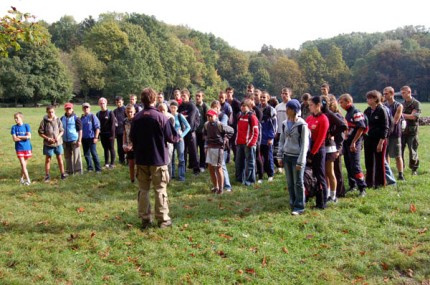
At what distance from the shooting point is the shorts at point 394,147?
9.16 m

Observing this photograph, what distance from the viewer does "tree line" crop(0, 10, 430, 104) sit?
55406mm

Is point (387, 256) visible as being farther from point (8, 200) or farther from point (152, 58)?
point (152, 58)

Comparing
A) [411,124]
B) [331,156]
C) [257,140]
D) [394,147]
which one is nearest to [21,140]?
[257,140]

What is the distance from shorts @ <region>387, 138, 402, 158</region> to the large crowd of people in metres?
0.02

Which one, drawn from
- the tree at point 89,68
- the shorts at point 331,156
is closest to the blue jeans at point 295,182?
the shorts at point 331,156

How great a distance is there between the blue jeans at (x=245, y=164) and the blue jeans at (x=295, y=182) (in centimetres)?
204

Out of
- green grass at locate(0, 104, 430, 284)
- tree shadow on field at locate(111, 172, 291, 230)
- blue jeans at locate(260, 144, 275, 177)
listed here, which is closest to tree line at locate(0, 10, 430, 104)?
blue jeans at locate(260, 144, 275, 177)

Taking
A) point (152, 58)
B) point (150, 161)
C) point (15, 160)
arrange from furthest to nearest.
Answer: point (152, 58) → point (15, 160) → point (150, 161)

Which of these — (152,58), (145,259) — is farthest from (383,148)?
(152,58)

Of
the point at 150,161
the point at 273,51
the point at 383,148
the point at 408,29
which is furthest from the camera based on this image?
the point at 273,51

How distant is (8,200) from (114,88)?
55.0m

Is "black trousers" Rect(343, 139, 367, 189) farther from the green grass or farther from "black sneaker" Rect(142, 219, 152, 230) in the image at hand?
"black sneaker" Rect(142, 219, 152, 230)

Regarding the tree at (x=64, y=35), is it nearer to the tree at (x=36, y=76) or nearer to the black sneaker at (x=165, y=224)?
the tree at (x=36, y=76)

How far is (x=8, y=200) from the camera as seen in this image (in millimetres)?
8539
